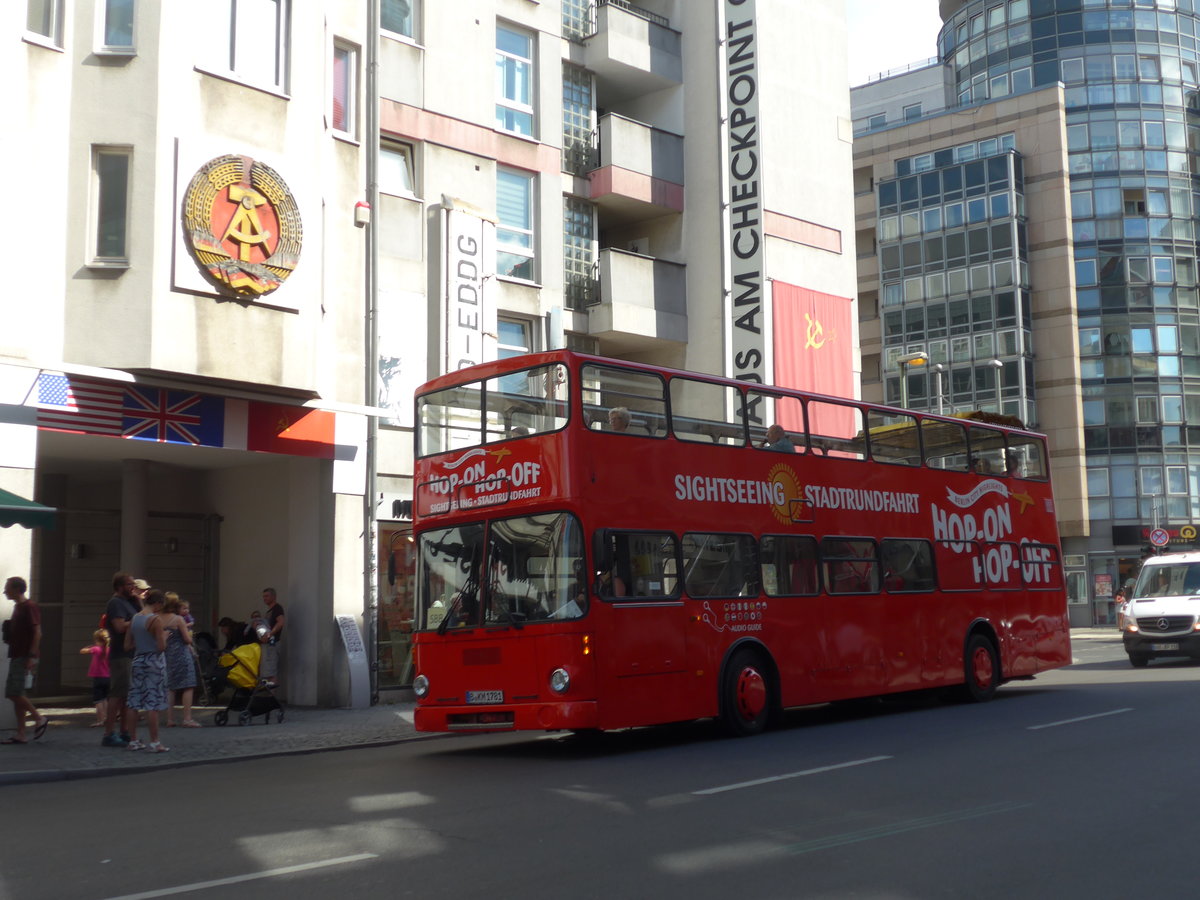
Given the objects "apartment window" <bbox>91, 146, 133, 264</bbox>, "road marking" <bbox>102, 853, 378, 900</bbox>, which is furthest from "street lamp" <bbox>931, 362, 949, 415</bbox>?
"road marking" <bbox>102, 853, 378, 900</bbox>

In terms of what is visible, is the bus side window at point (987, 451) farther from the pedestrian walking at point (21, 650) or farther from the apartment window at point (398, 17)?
the pedestrian walking at point (21, 650)

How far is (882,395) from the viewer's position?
67750mm

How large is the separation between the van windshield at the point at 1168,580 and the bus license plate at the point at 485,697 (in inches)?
703

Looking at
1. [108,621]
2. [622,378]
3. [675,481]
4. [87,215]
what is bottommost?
[108,621]

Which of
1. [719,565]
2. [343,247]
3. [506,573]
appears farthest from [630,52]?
[506,573]

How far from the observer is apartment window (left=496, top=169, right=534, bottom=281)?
25.3m

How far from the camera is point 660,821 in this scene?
8961 mm

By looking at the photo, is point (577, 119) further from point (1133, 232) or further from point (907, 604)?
point (1133, 232)

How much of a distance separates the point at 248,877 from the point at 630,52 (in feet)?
77.4

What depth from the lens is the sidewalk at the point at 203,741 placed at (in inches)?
526

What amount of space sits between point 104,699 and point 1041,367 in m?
54.8

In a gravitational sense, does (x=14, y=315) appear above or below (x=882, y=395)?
below

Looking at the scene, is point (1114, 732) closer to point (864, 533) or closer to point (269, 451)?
point (864, 533)

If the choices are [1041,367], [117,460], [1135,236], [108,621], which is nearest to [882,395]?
[1041,367]
